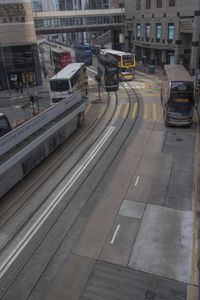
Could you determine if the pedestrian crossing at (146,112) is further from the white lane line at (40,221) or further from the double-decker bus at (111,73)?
the white lane line at (40,221)

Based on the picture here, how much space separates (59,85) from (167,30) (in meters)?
31.7

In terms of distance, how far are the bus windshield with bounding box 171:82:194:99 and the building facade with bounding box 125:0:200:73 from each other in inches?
722

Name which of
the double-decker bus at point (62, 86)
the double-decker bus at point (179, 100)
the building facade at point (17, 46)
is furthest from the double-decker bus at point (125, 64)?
the double-decker bus at point (179, 100)

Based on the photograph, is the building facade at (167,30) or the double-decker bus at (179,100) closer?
the double-decker bus at (179,100)

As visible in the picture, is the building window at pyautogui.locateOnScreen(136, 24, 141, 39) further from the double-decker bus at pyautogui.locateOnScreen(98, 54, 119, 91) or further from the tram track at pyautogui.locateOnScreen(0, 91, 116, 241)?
the tram track at pyautogui.locateOnScreen(0, 91, 116, 241)

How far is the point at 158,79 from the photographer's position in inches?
1869

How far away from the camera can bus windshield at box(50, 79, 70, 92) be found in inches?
1184

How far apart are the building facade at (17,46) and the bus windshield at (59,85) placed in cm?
1426

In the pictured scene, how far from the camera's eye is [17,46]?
142 feet

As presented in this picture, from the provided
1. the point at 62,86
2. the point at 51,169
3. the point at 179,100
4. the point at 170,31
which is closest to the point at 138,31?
the point at 170,31

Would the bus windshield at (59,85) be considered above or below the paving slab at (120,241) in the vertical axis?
above

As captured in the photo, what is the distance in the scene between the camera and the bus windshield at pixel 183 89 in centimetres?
2550

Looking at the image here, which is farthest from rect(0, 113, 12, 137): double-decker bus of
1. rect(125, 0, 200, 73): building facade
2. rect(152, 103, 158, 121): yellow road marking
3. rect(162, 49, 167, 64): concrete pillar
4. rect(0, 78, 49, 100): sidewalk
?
rect(162, 49, 167, 64): concrete pillar

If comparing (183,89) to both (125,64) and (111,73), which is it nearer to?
(111,73)
